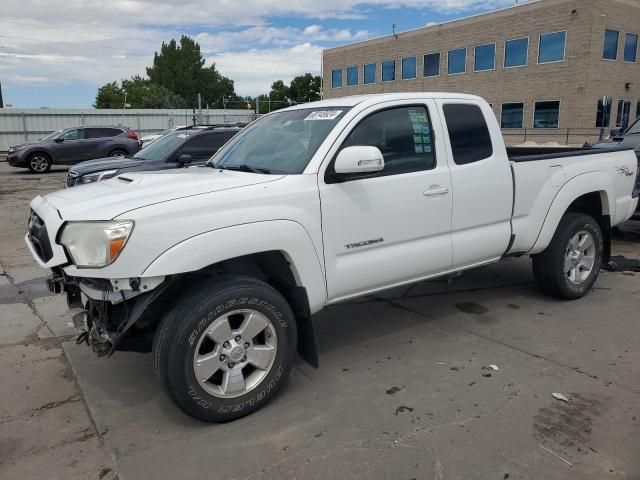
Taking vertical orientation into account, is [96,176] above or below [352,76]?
below

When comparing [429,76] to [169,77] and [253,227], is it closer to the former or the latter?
[253,227]

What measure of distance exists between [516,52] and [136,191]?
122 ft

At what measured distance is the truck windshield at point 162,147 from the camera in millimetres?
9977

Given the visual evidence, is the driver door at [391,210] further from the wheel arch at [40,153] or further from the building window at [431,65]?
the building window at [431,65]

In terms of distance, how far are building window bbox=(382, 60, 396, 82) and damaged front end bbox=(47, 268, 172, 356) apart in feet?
147

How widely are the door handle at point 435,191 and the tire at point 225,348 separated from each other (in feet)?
4.56

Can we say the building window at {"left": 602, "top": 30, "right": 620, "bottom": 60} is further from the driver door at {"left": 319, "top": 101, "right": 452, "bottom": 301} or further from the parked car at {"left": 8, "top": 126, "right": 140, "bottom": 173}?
the driver door at {"left": 319, "top": 101, "right": 452, "bottom": 301}

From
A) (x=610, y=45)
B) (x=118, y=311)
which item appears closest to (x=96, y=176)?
(x=118, y=311)

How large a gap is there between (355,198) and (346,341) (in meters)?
1.41

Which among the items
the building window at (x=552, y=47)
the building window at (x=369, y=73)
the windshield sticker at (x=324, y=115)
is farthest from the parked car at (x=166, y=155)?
the building window at (x=369, y=73)

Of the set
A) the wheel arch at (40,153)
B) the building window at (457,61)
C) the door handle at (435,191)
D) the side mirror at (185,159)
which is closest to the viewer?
the door handle at (435,191)

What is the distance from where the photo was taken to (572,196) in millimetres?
5086

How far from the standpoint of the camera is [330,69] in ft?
171

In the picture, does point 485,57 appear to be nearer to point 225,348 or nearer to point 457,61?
point 457,61
